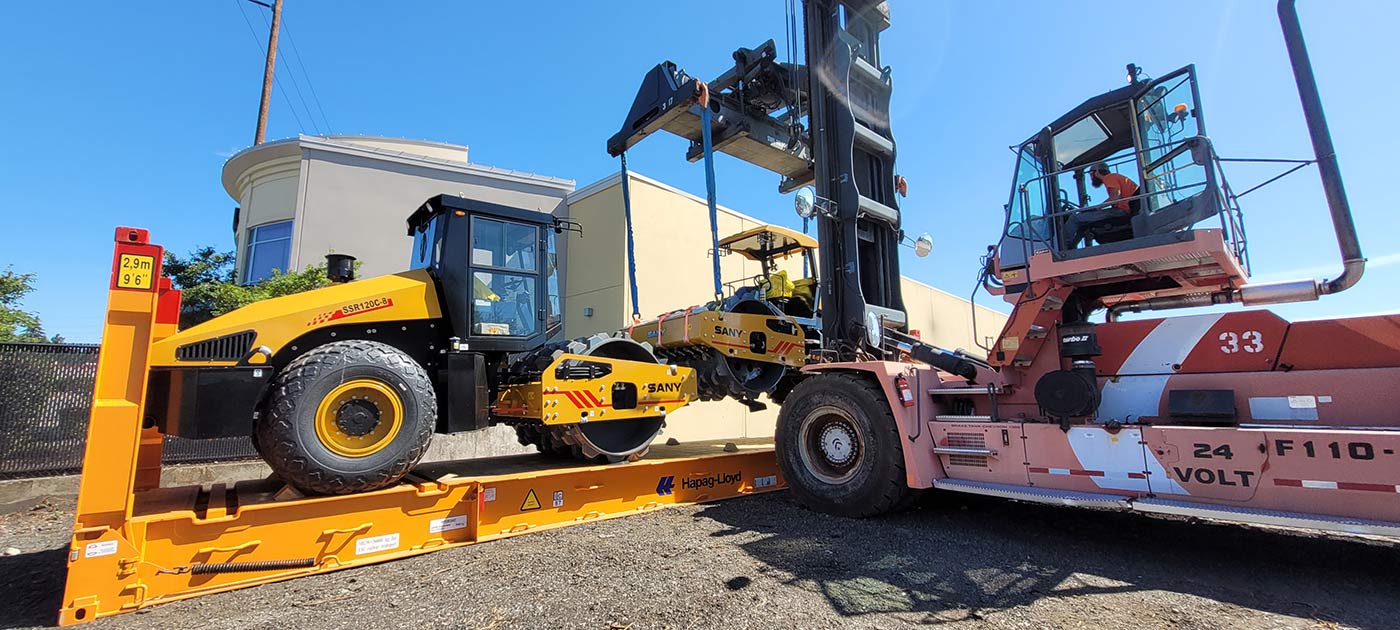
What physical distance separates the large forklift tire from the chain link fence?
572 cm

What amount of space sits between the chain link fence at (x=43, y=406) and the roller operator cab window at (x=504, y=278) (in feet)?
19.3

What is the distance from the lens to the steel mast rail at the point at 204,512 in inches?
135

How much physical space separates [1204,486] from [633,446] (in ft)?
15.4

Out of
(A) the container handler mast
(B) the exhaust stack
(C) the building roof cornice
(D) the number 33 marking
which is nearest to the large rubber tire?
→ (A) the container handler mast

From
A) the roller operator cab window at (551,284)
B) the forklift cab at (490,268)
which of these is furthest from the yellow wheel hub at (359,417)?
the roller operator cab window at (551,284)

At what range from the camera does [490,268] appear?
18.5ft

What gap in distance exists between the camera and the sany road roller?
13.4ft

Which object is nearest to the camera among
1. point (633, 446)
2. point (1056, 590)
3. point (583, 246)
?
point (1056, 590)

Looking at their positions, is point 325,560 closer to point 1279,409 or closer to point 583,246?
point 1279,409

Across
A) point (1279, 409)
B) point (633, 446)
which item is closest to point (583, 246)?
point (633, 446)

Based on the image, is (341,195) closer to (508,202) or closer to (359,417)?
(508,202)

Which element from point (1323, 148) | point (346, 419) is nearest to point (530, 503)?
point (346, 419)

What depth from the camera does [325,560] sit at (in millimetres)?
4145

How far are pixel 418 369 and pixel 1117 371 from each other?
550cm
